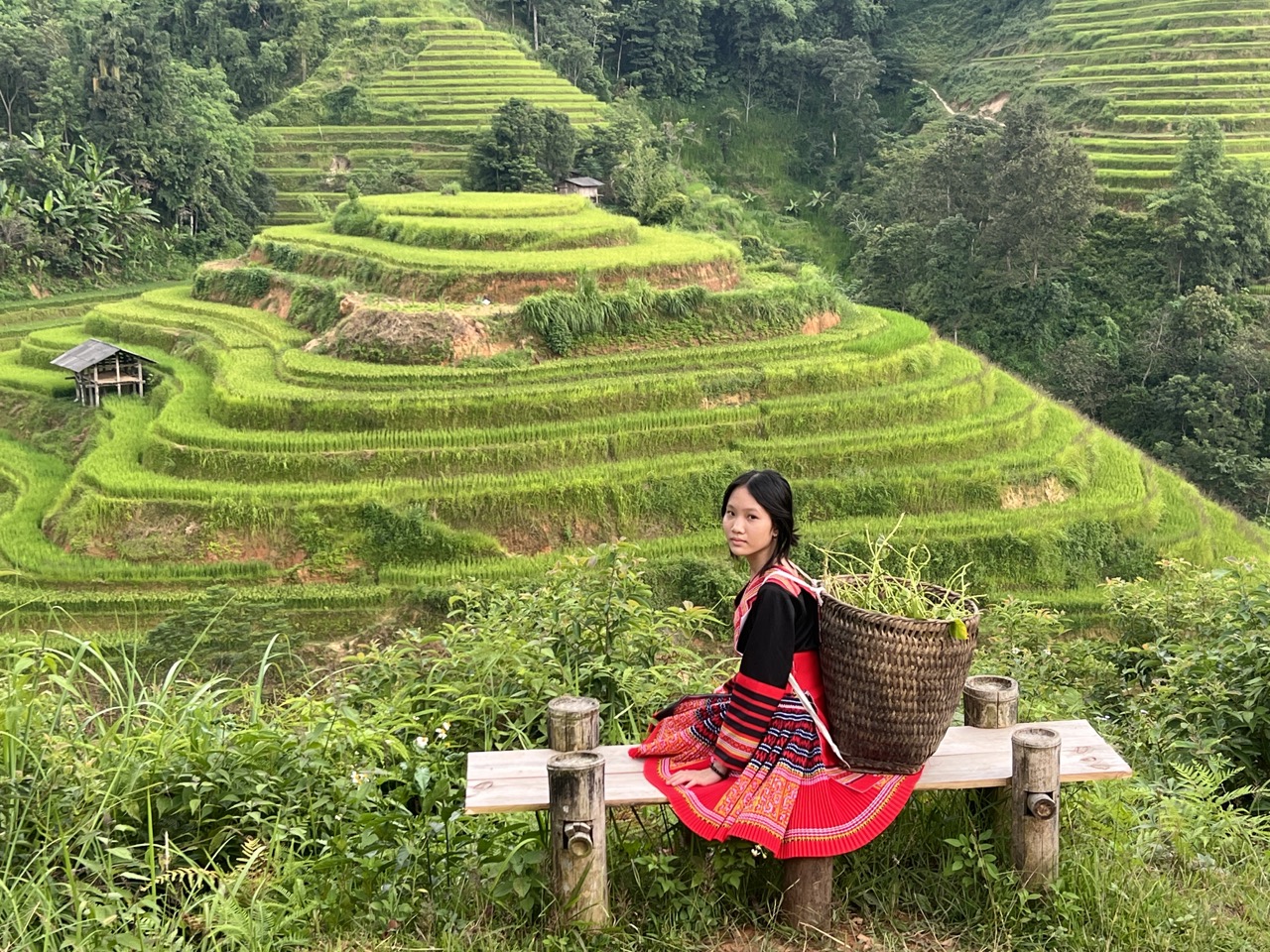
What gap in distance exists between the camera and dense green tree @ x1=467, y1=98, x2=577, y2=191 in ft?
94.2

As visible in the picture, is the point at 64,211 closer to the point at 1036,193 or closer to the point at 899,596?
the point at 1036,193

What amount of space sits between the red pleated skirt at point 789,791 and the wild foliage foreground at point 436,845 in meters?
0.24

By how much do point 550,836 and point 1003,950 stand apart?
129cm

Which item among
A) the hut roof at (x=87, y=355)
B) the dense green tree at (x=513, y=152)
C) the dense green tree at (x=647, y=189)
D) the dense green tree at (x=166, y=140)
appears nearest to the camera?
the hut roof at (x=87, y=355)

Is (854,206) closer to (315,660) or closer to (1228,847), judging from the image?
(315,660)

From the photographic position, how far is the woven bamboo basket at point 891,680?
308cm

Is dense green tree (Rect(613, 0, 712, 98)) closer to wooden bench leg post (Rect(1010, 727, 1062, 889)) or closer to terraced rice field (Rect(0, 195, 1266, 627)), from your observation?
terraced rice field (Rect(0, 195, 1266, 627))

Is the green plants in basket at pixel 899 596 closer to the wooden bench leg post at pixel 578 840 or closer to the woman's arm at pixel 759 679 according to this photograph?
the woman's arm at pixel 759 679

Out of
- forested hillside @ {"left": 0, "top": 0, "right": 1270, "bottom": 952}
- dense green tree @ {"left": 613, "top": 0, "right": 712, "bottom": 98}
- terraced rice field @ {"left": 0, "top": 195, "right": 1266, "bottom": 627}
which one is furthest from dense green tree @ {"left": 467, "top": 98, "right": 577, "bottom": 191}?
dense green tree @ {"left": 613, "top": 0, "right": 712, "bottom": 98}

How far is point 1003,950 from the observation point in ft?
10.4

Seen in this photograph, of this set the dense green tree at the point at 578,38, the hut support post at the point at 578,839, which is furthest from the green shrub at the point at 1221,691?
the dense green tree at the point at 578,38

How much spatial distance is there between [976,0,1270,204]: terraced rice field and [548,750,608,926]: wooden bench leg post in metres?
28.7

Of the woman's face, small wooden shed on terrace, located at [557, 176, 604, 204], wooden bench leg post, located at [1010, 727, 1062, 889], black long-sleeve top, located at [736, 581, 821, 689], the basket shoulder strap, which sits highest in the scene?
small wooden shed on terrace, located at [557, 176, 604, 204]

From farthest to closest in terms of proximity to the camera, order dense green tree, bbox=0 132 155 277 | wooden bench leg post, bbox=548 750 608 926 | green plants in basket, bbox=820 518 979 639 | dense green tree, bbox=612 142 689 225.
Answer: dense green tree, bbox=612 142 689 225 < dense green tree, bbox=0 132 155 277 < green plants in basket, bbox=820 518 979 639 < wooden bench leg post, bbox=548 750 608 926
